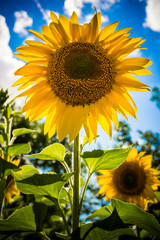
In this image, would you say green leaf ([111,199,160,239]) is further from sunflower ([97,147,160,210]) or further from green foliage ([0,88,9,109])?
sunflower ([97,147,160,210])

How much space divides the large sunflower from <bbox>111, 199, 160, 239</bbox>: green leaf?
0.59 meters

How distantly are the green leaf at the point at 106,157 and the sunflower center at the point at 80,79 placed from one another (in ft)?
1.88

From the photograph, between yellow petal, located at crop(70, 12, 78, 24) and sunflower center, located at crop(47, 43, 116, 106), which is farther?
sunflower center, located at crop(47, 43, 116, 106)

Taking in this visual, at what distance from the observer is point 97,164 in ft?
5.38

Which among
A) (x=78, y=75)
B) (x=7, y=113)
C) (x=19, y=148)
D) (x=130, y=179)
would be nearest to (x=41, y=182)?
(x=19, y=148)

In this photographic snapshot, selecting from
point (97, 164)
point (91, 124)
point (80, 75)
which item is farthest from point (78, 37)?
point (97, 164)

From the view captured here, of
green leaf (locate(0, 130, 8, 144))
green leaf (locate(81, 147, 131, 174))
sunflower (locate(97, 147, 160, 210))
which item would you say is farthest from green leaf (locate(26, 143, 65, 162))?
sunflower (locate(97, 147, 160, 210))

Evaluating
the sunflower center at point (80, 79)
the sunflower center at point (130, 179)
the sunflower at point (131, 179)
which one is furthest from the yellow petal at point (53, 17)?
the sunflower center at point (130, 179)

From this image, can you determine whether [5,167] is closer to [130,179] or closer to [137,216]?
[137,216]

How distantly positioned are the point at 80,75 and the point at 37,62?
47cm

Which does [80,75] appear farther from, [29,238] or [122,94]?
[29,238]

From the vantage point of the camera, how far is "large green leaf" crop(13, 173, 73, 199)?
1.32 m

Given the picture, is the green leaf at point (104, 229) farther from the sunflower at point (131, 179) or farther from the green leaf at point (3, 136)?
the sunflower at point (131, 179)

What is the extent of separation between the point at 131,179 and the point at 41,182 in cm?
218
